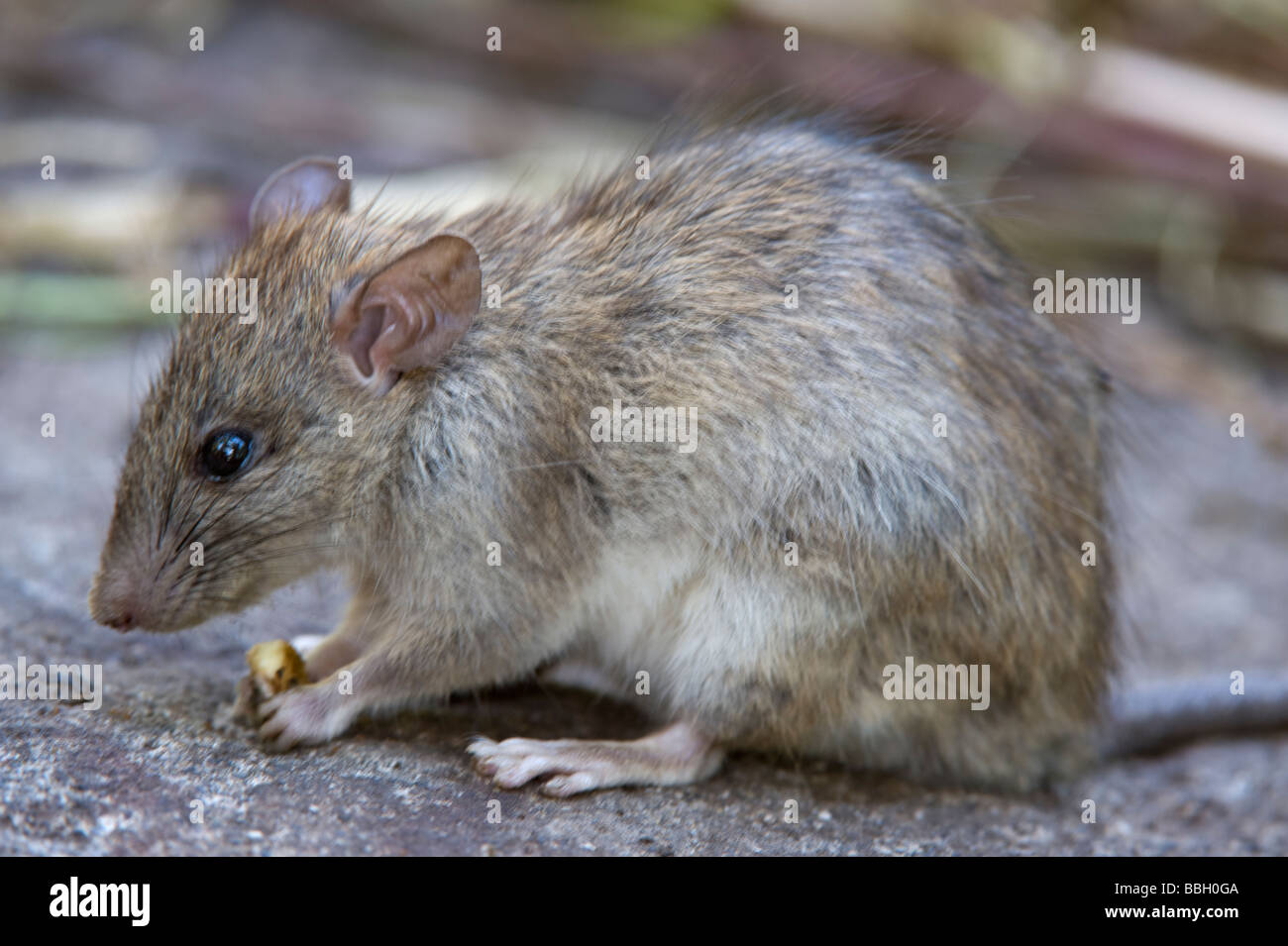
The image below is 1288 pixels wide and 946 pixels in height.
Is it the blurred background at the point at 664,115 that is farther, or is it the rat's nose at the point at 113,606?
the blurred background at the point at 664,115

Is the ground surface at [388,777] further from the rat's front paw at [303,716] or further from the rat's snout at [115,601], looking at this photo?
the rat's snout at [115,601]

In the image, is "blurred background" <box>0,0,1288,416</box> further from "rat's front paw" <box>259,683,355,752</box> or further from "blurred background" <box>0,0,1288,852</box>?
"rat's front paw" <box>259,683,355,752</box>

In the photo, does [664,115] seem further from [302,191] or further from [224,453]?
[224,453]

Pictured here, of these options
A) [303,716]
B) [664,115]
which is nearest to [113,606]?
[303,716]

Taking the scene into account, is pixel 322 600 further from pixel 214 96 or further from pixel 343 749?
pixel 214 96

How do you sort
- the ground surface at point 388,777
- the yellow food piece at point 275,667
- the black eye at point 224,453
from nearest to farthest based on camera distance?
1. the ground surface at point 388,777
2. the black eye at point 224,453
3. the yellow food piece at point 275,667

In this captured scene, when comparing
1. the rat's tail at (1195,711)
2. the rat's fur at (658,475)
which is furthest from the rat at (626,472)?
the rat's tail at (1195,711)

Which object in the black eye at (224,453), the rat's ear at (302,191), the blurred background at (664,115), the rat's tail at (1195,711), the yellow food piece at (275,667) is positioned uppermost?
the blurred background at (664,115)
